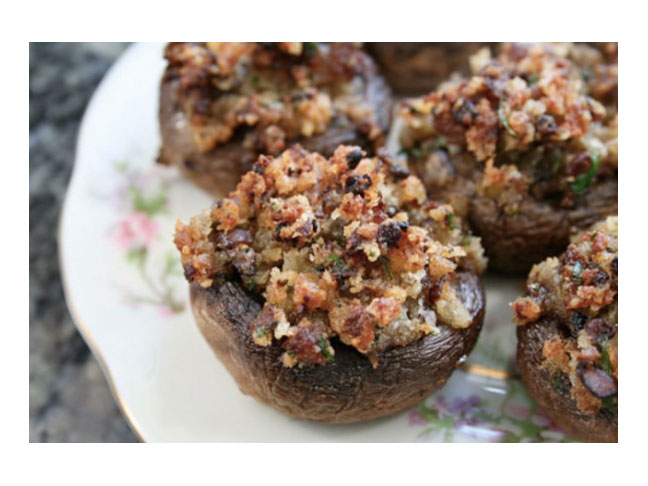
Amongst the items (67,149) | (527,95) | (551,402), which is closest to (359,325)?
(551,402)

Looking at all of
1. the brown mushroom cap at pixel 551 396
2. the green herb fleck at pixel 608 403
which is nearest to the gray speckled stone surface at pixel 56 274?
the brown mushroom cap at pixel 551 396

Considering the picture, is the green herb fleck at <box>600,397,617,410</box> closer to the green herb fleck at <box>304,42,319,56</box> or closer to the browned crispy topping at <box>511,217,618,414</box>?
the browned crispy topping at <box>511,217,618,414</box>

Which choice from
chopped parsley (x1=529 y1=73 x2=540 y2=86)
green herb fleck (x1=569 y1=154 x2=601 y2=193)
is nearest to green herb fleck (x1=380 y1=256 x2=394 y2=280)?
green herb fleck (x1=569 y1=154 x2=601 y2=193)

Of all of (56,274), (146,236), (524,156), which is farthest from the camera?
(56,274)

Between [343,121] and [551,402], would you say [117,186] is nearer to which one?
[343,121]

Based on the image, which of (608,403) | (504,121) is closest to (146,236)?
(504,121)

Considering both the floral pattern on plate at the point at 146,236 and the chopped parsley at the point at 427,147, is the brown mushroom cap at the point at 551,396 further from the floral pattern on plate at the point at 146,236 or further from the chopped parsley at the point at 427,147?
the floral pattern on plate at the point at 146,236

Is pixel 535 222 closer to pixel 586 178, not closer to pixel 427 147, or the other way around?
pixel 586 178
